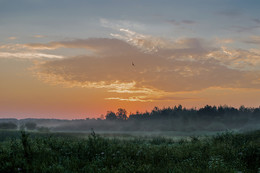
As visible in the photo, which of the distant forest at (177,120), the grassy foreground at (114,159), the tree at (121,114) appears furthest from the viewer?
the tree at (121,114)

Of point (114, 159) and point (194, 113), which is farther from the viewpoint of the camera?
point (194, 113)

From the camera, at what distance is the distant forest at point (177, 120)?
106125 mm

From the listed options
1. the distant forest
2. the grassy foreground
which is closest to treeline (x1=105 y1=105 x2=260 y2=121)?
the distant forest

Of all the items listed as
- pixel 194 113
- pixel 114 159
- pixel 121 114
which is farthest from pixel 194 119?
pixel 114 159

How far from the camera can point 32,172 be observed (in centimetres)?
979

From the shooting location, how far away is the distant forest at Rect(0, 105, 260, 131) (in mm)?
Answer: 106125

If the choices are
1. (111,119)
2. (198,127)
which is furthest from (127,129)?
(198,127)

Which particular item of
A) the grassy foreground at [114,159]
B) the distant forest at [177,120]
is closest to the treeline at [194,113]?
the distant forest at [177,120]

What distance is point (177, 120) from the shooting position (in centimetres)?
11725

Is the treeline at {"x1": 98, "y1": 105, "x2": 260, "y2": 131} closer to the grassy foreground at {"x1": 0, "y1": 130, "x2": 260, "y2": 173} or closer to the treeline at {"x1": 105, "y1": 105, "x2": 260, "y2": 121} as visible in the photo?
the treeline at {"x1": 105, "y1": 105, "x2": 260, "y2": 121}

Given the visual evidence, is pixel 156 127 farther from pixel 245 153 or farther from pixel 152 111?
pixel 245 153

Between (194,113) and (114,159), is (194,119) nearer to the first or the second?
(194,113)

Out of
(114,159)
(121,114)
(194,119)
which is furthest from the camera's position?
(121,114)

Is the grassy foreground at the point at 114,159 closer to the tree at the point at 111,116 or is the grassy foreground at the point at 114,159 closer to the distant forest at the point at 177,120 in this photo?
the distant forest at the point at 177,120
